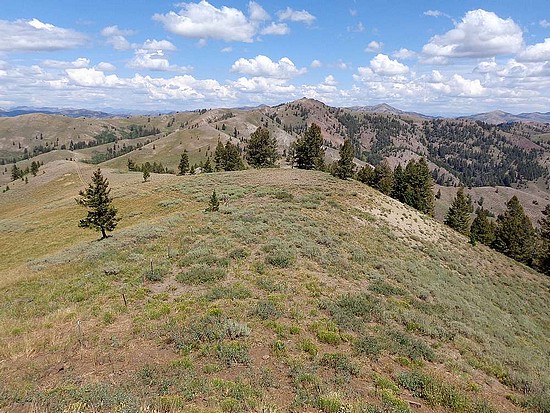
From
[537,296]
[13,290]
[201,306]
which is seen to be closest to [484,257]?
[537,296]

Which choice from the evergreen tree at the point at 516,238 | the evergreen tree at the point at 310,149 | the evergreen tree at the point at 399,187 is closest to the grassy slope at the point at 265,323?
the evergreen tree at the point at 516,238

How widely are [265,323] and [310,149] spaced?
69258 mm

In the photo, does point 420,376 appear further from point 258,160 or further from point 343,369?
point 258,160

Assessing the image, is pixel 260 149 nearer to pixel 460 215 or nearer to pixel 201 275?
pixel 460 215

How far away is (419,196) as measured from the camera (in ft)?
252

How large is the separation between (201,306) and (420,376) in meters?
9.96

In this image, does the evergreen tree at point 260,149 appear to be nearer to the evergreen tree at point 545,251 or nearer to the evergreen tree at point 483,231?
the evergreen tree at point 483,231

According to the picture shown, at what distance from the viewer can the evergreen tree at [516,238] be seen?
231ft

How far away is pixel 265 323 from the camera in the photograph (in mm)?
15211

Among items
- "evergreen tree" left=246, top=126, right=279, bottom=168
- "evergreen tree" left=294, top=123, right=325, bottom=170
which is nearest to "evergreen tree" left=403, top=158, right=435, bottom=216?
"evergreen tree" left=294, top=123, right=325, bottom=170

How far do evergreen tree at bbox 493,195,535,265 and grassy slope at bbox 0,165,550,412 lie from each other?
3911cm

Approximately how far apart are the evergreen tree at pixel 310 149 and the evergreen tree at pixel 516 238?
42795 millimetres

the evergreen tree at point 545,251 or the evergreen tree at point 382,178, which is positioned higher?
the evergreen tree at point 382,178

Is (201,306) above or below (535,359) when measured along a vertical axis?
Answer: above
